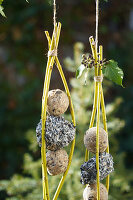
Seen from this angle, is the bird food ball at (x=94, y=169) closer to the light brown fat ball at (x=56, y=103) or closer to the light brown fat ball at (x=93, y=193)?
the light brown fat ball at (x=93, y=193)

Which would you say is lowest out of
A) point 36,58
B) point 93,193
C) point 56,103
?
point 93,193

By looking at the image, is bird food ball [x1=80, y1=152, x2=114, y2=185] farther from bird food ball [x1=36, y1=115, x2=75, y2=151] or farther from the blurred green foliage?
the blurred green foliage

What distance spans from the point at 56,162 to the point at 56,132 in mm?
59

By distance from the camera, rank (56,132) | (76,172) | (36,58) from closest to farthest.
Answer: (56,132)
(76,172)
(36,58)

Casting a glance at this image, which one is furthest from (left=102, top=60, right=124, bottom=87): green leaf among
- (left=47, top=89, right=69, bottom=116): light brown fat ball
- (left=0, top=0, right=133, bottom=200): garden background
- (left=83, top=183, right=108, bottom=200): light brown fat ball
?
(left=0, top=0, right=133, bottom=200): garden background

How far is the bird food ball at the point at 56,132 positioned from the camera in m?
0.57

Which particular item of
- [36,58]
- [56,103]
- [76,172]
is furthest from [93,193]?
[36,58]

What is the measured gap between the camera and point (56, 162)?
23.1 inches

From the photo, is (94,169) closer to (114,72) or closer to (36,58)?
(114,72)

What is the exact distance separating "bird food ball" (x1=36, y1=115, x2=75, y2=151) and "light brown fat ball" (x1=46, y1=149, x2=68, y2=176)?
0.04 feet

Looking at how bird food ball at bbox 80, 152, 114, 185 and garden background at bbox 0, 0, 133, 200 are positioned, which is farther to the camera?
garden background at bbox 0, 0, 133, 200

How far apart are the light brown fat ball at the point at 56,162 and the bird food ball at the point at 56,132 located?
1 centimetres

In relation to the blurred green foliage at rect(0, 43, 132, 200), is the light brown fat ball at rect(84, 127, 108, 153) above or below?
below

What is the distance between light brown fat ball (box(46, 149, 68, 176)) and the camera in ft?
1.92
